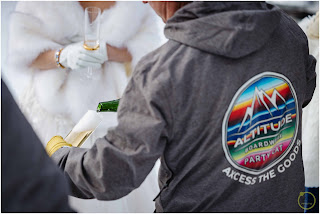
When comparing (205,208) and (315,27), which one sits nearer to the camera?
(205,208)

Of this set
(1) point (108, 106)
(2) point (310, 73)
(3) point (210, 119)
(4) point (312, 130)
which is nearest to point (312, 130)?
(4) point (312, 130)

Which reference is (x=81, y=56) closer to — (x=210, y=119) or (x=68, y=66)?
(x=68, y=66)

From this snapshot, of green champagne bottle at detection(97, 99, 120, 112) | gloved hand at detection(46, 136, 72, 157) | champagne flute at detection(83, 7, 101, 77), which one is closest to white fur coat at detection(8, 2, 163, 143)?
champagne flute at detection(83, 7, 101, 77)

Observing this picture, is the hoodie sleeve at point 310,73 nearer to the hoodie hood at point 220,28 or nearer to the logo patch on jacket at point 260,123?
the logo patch on jacket at point 260,123

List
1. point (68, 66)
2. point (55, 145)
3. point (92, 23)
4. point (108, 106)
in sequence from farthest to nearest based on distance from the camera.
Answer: point (68, 66), point (92, 23), point (108, 106), point (55, 145)

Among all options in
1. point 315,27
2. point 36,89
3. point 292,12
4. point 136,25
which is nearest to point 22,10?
point 36,89

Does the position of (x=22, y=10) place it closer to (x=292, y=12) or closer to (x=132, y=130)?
(x=132, y=130)

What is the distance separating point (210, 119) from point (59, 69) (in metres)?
0.90

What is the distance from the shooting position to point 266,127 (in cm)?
108

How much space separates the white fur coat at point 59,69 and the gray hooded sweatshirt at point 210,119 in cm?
65

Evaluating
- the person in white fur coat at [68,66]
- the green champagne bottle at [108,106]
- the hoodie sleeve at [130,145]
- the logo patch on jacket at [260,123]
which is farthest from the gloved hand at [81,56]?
the logo patch on jacket at [260,123]

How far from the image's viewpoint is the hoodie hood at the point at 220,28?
97 cm

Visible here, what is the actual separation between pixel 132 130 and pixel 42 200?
0.30m

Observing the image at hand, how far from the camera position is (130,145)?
3.21 feet
